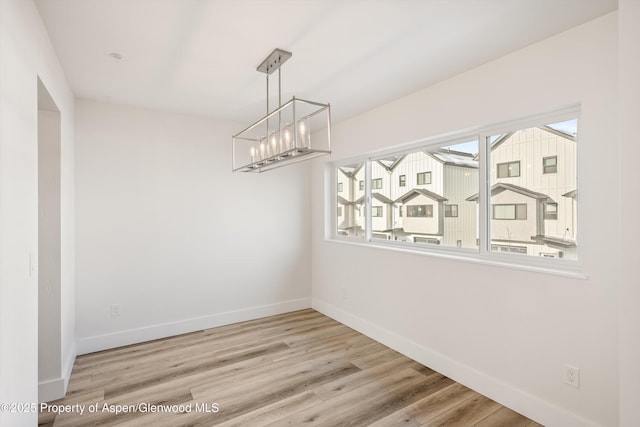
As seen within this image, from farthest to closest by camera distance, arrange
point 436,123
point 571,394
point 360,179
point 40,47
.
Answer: point 360,179
point 436,123
point 571,394
point 40,47

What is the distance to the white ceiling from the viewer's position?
1784mm

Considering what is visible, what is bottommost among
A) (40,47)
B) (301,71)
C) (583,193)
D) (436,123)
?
(583,193)

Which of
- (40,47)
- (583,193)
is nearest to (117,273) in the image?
(40,47)

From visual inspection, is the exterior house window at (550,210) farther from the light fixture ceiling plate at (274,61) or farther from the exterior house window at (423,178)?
the light fixture ceiling plate at (274,61)

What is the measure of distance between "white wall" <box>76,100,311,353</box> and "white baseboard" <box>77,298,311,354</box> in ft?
0.04

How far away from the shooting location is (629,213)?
1551 millimetres

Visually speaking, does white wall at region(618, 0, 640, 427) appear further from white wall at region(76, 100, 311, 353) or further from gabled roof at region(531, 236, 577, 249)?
white wall at region(76, 100, 311, 353)

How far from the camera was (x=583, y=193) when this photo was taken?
200cm

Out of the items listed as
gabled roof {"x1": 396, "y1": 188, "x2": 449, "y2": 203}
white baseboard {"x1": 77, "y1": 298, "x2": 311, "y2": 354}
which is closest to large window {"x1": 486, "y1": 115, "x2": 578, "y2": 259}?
gabled roof {"x1": 396, "y1": 188, "x2": 449, "y2": 203}

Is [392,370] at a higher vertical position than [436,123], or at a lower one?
lower

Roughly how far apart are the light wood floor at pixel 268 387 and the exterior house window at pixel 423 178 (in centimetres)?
176

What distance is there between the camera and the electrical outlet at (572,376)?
2.00m

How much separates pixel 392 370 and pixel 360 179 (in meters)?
2.23

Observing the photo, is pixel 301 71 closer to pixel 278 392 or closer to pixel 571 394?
pixel 278 392
